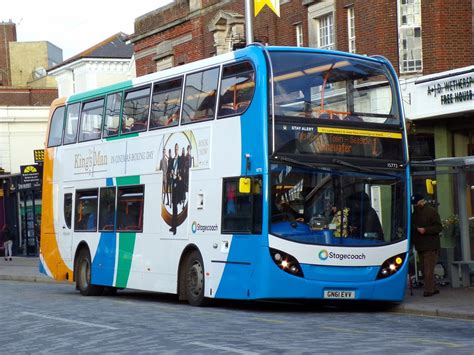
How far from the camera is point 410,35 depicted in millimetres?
28516

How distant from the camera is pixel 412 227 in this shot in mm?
19609

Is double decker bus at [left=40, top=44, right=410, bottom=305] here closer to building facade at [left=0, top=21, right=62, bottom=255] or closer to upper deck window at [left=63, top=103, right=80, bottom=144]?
upper deck window at [left=63, top=103, right=80, bottom=144]

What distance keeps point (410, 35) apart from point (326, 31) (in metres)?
4.32

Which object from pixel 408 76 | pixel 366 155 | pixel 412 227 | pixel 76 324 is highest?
pixel 408 76

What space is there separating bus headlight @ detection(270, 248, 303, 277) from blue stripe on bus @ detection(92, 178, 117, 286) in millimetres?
6187

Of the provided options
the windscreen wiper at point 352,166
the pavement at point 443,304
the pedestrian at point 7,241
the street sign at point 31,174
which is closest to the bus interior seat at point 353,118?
the windscreen wiper at point 352,166

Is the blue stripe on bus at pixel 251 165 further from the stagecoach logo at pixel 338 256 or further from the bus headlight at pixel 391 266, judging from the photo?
the bus headlight at pixel 391 266

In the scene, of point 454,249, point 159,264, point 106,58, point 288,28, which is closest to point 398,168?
point 454,249

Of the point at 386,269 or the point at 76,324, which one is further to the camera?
the point at 386,269

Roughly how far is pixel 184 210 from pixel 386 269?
399 centimetres

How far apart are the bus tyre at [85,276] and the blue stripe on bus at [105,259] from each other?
49 centimetres

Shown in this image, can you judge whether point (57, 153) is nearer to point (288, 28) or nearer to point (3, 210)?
point (288, 28)

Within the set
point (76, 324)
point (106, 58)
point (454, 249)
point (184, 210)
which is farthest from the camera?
point (106, 58)

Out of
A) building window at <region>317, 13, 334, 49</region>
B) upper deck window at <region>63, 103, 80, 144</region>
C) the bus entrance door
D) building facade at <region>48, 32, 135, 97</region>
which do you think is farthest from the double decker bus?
building facade at <region>48, 32, 135, 97</region>
